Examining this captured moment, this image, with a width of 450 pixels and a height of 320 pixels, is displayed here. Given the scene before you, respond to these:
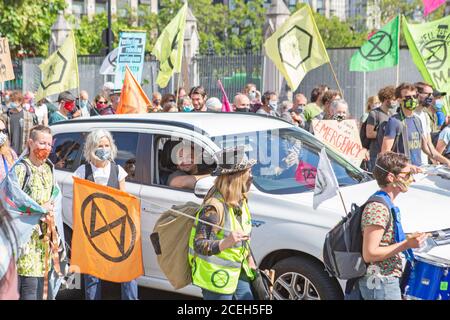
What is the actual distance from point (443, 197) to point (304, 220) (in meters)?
1.37

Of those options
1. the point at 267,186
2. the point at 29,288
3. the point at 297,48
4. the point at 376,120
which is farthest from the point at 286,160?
the point at 297,48

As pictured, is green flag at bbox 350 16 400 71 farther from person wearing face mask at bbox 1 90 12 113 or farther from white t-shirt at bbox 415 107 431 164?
person wearing face mask at bbox 1 90 12 113

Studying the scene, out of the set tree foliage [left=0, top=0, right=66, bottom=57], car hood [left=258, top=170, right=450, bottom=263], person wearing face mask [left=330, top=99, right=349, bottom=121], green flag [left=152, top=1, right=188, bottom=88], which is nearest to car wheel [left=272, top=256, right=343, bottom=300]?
car hood [left=258, top=170, right=450, bottom=263]

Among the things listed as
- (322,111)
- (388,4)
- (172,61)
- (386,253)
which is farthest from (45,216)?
(388,4)

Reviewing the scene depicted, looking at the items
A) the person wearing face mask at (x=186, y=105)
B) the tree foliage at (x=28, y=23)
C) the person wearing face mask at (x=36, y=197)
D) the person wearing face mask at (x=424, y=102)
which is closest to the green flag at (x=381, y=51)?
the person wearing face mask at (x=424, y=102)

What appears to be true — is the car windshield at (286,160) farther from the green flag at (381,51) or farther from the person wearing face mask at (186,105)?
the green flag at (381,51)

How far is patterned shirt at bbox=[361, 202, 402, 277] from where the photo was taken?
5294mm

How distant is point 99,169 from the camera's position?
7387 mm

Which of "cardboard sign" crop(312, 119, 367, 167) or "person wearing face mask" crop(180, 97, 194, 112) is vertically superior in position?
"person wearing face mask" crop(180, 97, 194, 112)

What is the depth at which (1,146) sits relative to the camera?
7.63m

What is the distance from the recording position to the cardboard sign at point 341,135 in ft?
34.9

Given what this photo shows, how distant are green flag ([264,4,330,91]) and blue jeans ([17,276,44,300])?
726 cm

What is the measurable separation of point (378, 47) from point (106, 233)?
8.19 m
